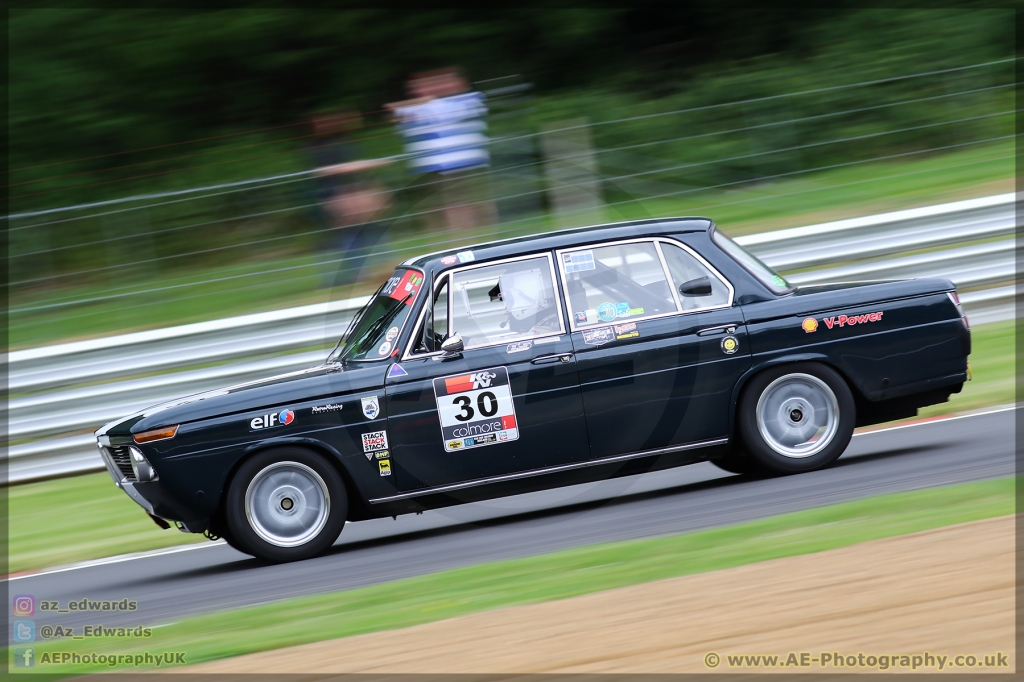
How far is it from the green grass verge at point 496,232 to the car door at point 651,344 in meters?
3.66

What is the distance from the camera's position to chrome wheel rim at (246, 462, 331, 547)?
6.32m

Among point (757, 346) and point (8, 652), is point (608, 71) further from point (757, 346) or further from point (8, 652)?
point (8, 652)

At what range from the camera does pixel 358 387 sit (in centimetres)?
639

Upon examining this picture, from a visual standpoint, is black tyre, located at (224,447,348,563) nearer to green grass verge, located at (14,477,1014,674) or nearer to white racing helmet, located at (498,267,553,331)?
green grass verge, located at (14,477,1014,674)

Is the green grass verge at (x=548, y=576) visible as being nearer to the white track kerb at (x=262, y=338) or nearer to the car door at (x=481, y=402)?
the car door at (x=481, y=402)

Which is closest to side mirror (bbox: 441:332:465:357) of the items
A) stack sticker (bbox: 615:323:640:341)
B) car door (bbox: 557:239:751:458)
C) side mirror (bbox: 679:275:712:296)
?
car door (bbox: 557:239:751:458)

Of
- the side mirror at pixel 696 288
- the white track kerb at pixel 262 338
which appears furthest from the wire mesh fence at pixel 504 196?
the side mirror at pixel 696 288


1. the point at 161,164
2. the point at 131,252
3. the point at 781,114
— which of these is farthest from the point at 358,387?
the point at 161,164

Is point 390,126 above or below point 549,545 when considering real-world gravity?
above

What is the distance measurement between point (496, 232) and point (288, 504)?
471cm

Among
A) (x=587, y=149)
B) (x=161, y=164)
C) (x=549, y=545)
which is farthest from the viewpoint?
(x=161, y=164)

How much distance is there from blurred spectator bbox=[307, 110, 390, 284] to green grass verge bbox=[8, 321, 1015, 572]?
3202 mm

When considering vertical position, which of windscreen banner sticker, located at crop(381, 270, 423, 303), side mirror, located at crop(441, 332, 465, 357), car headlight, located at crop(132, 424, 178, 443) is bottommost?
car headlight, located at crop(132, 424, 178, 443)

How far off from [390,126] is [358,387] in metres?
7.21
